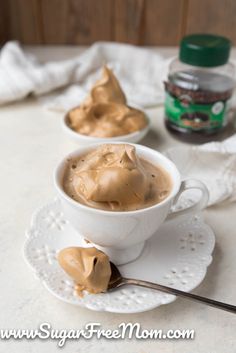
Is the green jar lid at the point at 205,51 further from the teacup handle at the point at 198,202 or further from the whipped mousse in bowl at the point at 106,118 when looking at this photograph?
the teacup handle at the point at 198,202

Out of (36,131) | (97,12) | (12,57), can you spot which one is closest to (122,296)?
(36,131)

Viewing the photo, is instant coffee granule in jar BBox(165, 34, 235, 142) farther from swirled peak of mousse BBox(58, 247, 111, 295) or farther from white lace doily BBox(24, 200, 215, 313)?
swirled peak of mousse BBox(58, 247, 111, 295)

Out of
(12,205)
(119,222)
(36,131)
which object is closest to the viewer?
(119,222)

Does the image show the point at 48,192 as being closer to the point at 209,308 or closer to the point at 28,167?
the point at 28,167

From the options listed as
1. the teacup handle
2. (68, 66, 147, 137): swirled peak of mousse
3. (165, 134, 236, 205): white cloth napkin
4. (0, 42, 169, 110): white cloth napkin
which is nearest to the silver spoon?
the teacup handle

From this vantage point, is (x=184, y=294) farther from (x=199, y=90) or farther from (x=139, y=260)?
(x=199, y=90)
